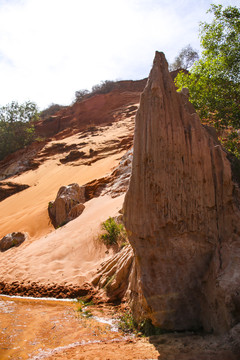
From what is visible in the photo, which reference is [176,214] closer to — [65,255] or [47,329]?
[47,329]

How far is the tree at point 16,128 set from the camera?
91.9 ft

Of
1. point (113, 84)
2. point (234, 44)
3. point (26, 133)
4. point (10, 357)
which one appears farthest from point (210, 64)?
point (113, 84)

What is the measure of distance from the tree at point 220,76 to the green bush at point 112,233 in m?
4.07

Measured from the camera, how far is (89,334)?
14.9 feet

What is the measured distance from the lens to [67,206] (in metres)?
11.4

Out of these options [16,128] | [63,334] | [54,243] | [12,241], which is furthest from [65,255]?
[16,128]

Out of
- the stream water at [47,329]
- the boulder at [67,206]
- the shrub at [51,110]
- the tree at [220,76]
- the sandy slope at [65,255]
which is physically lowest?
the stream water at [47,329]

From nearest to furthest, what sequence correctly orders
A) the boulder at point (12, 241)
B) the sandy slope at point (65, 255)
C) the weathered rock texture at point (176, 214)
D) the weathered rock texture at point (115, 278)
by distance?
the weathered rock texture at point (176, 214)
the weathered rock texture at point (115, 278)
the sandy slope at point (65, 255)
the boulder at point (12, 241)

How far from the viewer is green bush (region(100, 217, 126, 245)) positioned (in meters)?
7.63

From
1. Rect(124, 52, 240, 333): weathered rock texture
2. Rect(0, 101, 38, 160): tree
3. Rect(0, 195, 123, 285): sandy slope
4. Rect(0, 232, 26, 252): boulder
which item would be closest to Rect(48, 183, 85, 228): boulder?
Rect(0, 195, 123, 285): sandy slope

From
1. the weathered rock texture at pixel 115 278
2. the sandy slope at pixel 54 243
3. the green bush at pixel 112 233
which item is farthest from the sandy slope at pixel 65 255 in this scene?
the weathered rock texture at pixel 115 278

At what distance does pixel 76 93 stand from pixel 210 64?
35131 millimetres

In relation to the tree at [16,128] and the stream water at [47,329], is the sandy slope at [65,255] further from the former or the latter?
the tree at [16,128]

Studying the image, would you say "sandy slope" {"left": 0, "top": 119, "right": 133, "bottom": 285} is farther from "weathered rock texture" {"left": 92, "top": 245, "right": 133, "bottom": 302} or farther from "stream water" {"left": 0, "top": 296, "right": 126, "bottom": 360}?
"stream water" {"left": 0, "top": 296, "right": 126, "bottom": 360}
